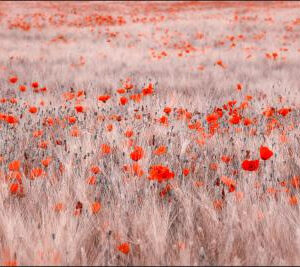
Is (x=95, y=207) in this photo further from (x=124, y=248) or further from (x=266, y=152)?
(x=266, y=152)

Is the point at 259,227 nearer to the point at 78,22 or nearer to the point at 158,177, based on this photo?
the point at 158,177

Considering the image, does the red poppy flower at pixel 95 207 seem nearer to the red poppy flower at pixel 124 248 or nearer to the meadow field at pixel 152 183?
the meadow field at pixel 152 183

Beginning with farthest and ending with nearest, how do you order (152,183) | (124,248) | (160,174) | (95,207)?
(152,183) → (160,174) → (95,207) → (124,248)

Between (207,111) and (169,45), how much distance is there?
7.05 metres

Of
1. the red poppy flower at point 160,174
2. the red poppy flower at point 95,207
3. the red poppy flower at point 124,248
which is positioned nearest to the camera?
the red poppy flower at point 124,248

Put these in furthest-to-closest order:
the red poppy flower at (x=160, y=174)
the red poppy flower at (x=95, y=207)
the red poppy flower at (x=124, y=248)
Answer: the red poppy flower at (x=160, y=174) → the red poppy flower at (x=95, y=207) → the red poppy flower at (x=124, y=248)

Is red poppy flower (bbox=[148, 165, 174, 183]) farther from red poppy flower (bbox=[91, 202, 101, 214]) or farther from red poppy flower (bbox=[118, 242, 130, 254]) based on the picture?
red poppy flower (bbox=[118, 242, 130, 254])

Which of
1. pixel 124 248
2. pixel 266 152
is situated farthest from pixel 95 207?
pixel 266 152

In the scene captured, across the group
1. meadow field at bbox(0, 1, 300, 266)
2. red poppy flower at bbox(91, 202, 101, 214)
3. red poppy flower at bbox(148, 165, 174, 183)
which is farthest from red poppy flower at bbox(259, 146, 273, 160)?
red poppy flower at bbox(91, 202, 101, 214)

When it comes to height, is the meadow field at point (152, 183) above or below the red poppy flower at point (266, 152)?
below

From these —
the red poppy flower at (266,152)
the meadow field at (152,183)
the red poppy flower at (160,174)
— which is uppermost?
the red poppy flower at (266,152)

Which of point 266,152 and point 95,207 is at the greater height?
point 266,152

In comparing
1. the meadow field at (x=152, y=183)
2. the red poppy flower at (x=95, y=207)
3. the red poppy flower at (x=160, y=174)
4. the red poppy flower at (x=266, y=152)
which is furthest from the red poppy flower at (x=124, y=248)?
the red poppy flower at (x=266, y=152)

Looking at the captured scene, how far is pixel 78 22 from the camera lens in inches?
622
